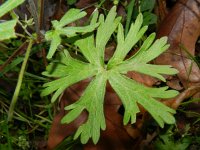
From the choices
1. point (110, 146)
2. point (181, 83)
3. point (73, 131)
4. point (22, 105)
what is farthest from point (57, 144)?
point (181, 83)

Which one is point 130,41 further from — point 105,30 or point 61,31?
point 61,31

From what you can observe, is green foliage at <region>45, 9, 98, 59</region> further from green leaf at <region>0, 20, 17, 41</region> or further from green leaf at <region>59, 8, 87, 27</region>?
green leaf at <region>0, 20, 17, 41</region>

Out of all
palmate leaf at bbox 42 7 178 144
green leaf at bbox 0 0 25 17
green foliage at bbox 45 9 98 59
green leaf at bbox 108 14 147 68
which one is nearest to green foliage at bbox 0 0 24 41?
green leaf at bbox 0 0 25 17

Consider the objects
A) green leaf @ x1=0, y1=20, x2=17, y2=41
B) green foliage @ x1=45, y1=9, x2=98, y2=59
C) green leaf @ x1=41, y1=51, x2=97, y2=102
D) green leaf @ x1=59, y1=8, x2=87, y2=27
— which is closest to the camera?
green leaf @ x1=0, y1=20, x2=17, y2=41

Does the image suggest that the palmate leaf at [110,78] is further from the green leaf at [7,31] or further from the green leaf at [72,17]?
the green leaf at [7,31]

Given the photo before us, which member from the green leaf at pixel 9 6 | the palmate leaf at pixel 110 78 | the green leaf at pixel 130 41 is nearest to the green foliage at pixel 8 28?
the green leaf at pixel 9 6

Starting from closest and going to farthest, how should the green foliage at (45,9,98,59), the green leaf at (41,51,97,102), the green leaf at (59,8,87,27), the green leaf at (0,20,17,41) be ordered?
the green leaf at (0,20,17,41), the green foliage at (45,9,98,59), the green leaf at (59,8,87,27), the green leaf at (41,51,97,102)

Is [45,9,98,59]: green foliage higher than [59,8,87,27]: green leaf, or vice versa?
[59,8,87,27]: green leaf

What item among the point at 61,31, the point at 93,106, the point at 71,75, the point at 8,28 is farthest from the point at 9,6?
the point at 93,106
